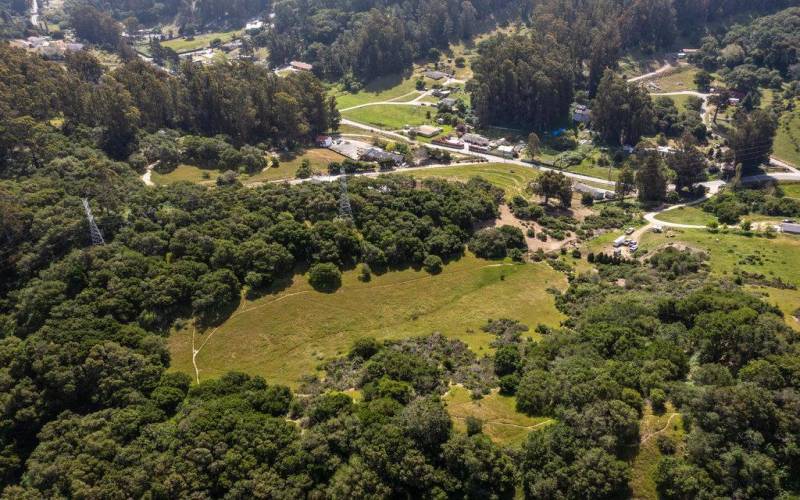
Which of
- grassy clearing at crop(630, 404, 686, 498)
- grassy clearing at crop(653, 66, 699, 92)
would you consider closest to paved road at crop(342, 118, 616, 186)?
grassy clearing at crop(653, 66, 699, 92)

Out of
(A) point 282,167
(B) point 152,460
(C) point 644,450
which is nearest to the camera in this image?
(C) point 644,450

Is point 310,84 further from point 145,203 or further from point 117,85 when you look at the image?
point 145,203

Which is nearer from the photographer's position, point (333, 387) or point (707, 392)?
point (707, 392)

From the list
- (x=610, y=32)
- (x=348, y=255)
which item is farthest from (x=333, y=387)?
(x=610, y=32)

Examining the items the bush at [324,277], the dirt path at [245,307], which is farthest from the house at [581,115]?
the bush at [324,277]

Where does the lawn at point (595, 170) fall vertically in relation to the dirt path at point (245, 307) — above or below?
above

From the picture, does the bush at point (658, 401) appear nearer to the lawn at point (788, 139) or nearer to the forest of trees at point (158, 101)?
the forest of trees at point (158, 101)

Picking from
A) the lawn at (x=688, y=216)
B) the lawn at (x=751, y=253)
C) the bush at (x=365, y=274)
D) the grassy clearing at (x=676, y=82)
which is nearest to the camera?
the lawn at (x=751, y=253)
